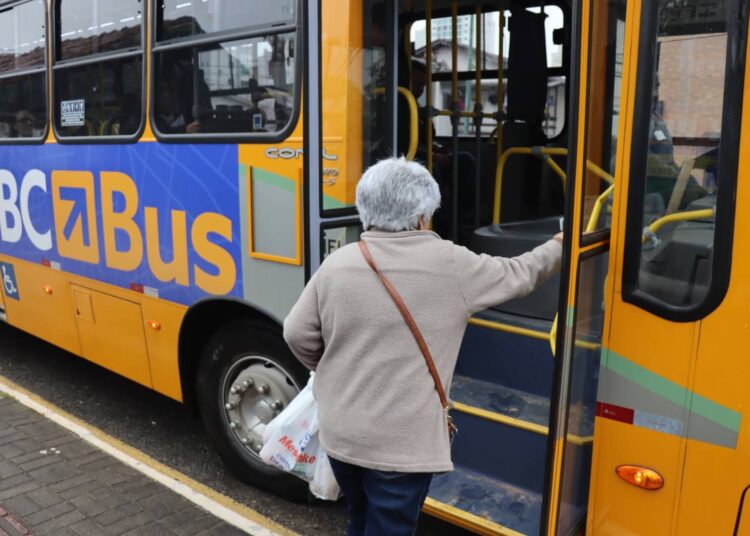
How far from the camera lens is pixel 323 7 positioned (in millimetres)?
2994

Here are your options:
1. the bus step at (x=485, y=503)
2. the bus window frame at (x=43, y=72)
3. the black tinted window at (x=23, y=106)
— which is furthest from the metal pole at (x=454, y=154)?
the black tinted window at (x=23, y=106)

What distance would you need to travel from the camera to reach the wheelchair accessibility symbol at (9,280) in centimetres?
534

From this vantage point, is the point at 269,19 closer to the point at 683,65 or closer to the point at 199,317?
the point at 199,317

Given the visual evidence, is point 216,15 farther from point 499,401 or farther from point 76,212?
point 499,401

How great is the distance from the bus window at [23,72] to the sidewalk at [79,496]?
2.08 m

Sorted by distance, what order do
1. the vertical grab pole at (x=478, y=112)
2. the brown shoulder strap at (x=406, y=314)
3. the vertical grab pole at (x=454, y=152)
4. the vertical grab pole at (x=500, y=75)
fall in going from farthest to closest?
the vertical grab pole at (x=500, y=75) → the vertical grab pole at (x=478, y=112) → the vertical grab pole at (x=454, y=152) → the brown shoulder strap at (x=406, y=314)

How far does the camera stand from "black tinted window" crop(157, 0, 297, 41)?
320cm

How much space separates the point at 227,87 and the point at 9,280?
→ 2.93 metres

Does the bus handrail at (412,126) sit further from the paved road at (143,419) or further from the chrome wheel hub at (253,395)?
the paved road at (143,419)

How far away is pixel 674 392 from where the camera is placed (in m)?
2.22

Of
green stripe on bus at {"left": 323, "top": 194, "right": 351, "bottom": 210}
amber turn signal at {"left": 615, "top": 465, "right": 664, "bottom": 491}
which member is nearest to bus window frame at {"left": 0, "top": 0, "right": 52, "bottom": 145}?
green stripe on bus at {"left": 323, "top": 194, "right": 351, "bottom": 210}

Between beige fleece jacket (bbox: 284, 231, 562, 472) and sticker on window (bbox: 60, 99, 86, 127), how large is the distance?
293 centimetres

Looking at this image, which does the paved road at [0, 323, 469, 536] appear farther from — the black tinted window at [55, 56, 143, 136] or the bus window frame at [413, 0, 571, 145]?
the bus window frame at [413, 0, 571, 145]

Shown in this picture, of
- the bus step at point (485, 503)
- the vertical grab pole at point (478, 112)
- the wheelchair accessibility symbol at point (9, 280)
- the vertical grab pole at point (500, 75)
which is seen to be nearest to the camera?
the bus step at point (485, 503)
